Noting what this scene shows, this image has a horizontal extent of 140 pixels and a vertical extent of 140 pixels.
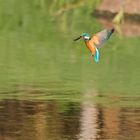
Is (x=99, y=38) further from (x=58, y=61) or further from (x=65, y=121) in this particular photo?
(x=58, y=61)

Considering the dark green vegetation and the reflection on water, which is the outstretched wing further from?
the dark green vegetation

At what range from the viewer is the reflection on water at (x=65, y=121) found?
909 cm

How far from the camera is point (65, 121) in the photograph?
9914 mm

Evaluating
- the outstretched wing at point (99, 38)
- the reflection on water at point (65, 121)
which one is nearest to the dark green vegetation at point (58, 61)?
the reflection on water at point (65, 121)

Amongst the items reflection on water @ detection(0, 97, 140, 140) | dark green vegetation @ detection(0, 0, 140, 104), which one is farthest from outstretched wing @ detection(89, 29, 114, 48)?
dark green vegetation @ detection(0, 0, 140, 104)

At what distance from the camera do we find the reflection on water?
909 centimetres

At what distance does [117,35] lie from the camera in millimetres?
22016

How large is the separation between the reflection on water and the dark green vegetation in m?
0.79

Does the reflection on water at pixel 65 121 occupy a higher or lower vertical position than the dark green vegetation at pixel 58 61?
lower

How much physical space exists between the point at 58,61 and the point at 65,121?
5925 mm

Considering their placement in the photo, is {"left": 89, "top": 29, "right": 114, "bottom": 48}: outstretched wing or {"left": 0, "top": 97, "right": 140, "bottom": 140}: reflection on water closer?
{"left": 0, "top": 97, "right": 140, "bottom": 140}: reflection on water

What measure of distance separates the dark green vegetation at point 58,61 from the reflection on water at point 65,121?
0.79 meters

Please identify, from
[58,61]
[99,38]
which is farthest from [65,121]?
[58,61]

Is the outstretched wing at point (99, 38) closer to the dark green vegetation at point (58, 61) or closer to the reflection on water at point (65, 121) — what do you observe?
→ the reflection on water at point (65, 121)
